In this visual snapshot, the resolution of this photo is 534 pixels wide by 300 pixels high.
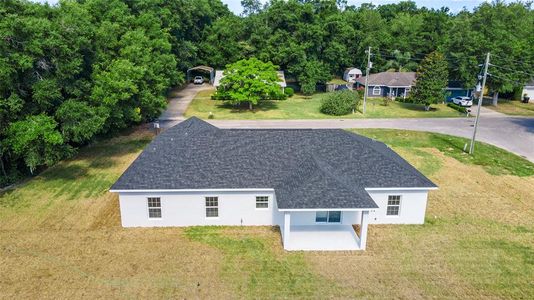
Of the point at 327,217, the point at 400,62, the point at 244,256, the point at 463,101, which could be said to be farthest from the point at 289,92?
the point at 244,256

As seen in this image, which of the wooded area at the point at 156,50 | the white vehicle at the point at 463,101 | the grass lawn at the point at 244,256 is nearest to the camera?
the grass lawn at the point at 244,256

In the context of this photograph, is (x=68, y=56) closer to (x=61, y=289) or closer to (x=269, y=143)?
(x=269, y=143)

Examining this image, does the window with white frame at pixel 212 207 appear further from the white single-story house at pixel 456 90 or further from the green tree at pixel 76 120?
the white single-story house at pixel 456 90

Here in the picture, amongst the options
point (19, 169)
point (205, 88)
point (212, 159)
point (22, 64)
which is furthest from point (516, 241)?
point (205, 88)

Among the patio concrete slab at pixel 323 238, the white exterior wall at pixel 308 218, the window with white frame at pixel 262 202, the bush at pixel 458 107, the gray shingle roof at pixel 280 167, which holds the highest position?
the gray shingle roof at pixel 280 167

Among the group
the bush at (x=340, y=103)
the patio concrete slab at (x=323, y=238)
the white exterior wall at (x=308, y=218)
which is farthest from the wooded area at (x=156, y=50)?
the patio concrete slab at (x=323, y=238)

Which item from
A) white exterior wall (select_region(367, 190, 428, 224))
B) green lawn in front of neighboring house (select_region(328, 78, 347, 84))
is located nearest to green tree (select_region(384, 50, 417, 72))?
green lawn in front of neighboring house (select_region(328, 78, 347, 84))

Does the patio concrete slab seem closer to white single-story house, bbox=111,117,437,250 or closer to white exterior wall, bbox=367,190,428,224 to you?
white single-story house, bbox=111,117,437,250
